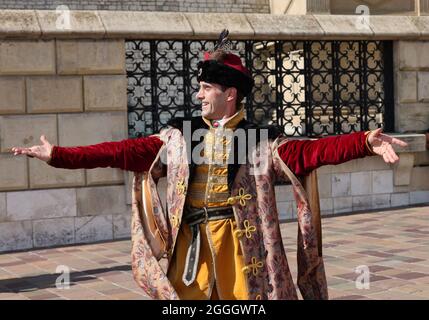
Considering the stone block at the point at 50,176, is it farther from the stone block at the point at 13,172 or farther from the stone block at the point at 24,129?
the stone block at the point at 24,129

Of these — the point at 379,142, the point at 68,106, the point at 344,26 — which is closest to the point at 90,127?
the point at 68,106

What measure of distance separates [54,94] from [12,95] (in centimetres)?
47

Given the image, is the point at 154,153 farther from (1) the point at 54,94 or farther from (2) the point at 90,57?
(2) the point at 90,57

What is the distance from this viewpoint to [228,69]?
401cm

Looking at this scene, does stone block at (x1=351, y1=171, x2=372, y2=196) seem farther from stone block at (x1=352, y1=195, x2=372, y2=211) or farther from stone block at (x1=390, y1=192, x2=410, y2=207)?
stone block at (x1=390, y1=192, x2=410, y2=207)

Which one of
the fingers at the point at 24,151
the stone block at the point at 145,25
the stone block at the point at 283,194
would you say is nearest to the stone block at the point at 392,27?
the stone block at the point at 283,194

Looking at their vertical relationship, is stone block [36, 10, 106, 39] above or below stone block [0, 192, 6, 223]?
above

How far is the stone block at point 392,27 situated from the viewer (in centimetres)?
1087

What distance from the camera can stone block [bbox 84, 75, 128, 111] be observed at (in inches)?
361

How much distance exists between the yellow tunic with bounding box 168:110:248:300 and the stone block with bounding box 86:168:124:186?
5186mm

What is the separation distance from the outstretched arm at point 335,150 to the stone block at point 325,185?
653 centimetres

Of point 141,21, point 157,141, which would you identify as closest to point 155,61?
point 141,21

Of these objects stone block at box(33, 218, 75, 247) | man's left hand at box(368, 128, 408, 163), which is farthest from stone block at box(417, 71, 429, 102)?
man's left hand at box(368, 128, 408, 163)
